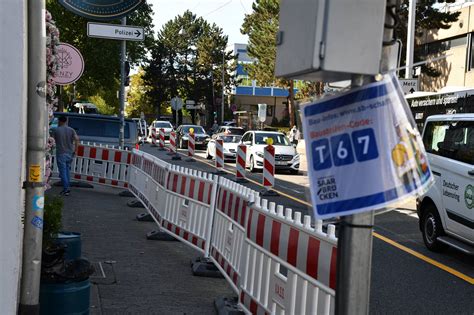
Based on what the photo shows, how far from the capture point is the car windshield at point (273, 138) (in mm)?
25144

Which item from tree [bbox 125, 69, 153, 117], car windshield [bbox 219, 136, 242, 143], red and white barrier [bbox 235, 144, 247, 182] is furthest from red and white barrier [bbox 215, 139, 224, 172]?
tree [bbox 125, 69, 153, 117]

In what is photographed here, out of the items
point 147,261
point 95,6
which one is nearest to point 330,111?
point 95,6

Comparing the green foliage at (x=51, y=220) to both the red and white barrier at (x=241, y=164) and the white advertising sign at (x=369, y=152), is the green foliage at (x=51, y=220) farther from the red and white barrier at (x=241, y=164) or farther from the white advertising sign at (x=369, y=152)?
the red and white barrier at (x=241, y=164)

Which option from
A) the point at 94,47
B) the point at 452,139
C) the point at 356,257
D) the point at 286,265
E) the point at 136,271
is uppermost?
the point at 94,47

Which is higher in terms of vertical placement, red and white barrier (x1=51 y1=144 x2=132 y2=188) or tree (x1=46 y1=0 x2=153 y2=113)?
tree (x1=46 y1=0 x2=153 y2=113)

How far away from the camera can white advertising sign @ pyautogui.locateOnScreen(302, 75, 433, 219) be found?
93.4 inches

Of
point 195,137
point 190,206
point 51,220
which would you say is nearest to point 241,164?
point 190,206

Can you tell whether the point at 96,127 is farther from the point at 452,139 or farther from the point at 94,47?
the point at 94,47

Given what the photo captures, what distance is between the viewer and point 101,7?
7.16m

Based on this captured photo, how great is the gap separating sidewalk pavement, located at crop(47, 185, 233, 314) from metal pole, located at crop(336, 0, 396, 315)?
→ 12.1ft

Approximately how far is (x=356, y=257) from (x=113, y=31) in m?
10.9

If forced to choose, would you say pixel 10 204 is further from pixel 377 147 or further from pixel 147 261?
pixel 147 261

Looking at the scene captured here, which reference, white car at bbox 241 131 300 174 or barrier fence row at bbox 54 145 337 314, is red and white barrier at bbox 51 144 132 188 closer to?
barrier fence row at bbox 54 145 337 314

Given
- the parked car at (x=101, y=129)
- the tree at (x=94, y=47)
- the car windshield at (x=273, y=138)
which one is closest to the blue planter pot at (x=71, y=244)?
the parked car at (x=101, y=129)
